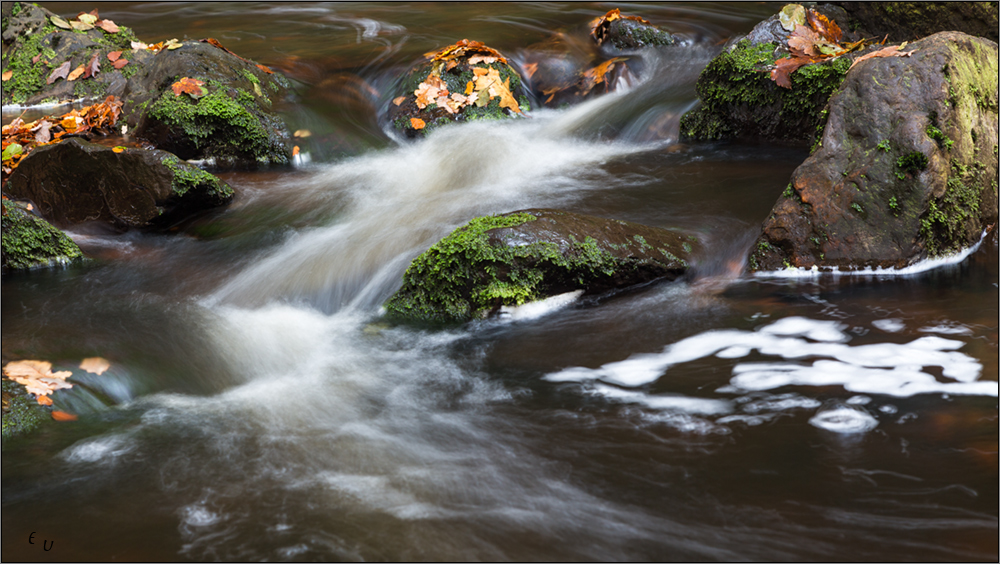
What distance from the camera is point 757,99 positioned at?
6957 mm

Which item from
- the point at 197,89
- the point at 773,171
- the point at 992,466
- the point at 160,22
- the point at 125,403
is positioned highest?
the point at 160,22

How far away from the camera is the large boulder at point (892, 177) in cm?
471

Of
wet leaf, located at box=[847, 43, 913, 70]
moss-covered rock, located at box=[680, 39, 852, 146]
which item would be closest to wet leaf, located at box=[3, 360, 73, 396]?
wet leaf, located at box=[847, 43, 913, 70]

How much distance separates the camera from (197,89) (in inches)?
306

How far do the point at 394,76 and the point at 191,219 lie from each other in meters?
3.99

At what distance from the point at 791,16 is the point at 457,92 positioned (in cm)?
380

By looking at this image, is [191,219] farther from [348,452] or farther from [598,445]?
[598,445]

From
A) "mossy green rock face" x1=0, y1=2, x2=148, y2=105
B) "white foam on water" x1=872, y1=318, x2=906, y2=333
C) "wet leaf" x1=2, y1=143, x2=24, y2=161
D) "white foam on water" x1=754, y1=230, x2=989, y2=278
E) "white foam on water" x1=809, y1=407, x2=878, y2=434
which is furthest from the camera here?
"mossy green rock face" x1=0, y1=2, x2=148, y2=105

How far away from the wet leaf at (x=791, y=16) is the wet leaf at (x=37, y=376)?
717cm

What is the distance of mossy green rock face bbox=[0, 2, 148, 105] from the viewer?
10.0 meters

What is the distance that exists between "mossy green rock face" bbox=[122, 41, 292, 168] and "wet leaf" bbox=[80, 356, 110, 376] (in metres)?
3.95

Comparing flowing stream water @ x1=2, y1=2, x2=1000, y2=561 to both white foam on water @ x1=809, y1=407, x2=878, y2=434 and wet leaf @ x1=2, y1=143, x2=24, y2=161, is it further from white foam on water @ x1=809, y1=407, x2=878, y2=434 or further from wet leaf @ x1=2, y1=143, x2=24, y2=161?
wet leaf @ x1=2, y1=143, x2=24, y2=161

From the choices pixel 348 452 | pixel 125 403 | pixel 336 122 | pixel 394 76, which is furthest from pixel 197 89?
pixel 348 452

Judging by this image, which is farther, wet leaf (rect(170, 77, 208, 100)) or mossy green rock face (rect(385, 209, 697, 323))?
wet leaf (rect(170, 77, 208, 100))
